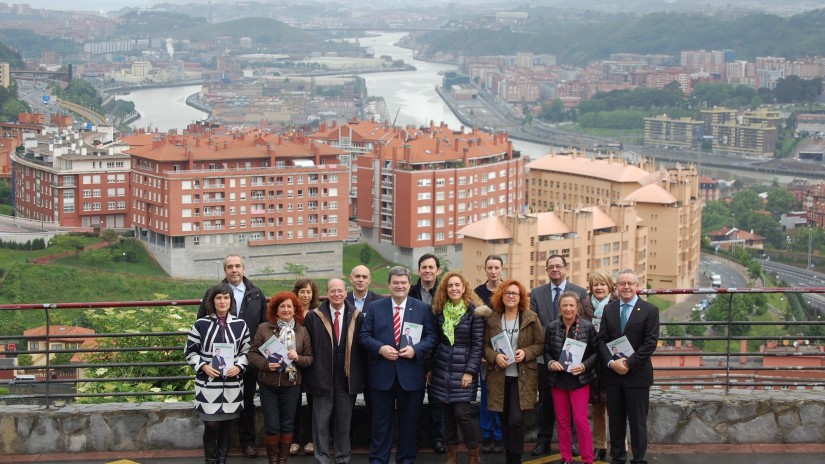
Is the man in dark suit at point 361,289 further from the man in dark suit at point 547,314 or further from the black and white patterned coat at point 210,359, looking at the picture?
the man in dark suit at point 547,314

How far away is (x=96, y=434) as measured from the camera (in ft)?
16.8

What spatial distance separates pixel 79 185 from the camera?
104ft

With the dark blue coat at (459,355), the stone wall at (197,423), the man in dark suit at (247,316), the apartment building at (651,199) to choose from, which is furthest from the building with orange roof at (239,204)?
the dark blue coat at (459,355)

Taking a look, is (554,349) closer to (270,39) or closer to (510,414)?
(510,414)

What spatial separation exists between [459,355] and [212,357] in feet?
2.52

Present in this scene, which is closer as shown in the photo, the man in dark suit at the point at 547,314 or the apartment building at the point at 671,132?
the man in dark suit at the point at 547,314

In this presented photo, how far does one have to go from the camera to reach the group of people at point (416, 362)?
15.9 feet

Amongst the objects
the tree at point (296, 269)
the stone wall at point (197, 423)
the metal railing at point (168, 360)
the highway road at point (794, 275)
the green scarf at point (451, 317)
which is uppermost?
the green scarf at point (451, 317)

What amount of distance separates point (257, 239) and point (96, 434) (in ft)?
87.0

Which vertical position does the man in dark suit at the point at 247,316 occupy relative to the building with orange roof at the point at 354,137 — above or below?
below

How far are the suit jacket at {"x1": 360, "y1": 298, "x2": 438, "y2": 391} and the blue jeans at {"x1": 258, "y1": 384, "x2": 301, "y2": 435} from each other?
0.27 meters

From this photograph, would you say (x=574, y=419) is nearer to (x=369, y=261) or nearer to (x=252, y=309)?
(x=252, y=309)

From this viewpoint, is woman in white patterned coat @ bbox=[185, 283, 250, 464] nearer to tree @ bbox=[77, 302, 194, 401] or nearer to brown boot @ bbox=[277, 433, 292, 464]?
brown boot @ bbox=[277, 433, 292, 464]

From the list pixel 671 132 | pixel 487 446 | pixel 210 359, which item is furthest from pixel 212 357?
pixel 671 132
